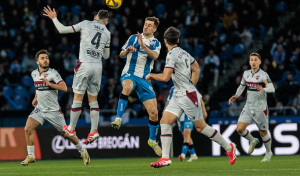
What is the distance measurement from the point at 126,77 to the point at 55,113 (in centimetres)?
211

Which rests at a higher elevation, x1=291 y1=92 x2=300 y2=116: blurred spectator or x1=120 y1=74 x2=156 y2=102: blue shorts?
x1=120 y1=74 x2=156 y2=102: blue shorts

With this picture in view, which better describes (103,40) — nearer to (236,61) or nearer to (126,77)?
(126,77)

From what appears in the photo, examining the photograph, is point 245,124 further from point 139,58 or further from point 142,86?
point 139,58

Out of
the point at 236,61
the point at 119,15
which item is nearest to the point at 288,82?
the point at 236,61

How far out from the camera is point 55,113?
14.5m

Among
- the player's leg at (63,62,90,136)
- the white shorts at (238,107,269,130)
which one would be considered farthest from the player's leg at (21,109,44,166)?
the white shorts at (238,107,269,130)

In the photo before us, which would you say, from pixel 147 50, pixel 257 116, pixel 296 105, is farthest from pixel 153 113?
pixel 296 105

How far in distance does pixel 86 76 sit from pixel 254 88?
4.74m

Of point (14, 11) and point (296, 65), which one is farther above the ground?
Answer: point (14, 11)

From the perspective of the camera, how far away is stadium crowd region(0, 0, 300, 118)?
23.2 metres

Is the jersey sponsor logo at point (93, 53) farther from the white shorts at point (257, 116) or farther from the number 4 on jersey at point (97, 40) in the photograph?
the white shorts at point (257, 116)

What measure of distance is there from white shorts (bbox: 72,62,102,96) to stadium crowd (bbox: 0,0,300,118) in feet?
30.4

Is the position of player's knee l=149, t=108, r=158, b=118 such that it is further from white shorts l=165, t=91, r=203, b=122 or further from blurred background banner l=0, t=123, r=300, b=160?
blurred background banner l=0, t=123, r=300, b=160

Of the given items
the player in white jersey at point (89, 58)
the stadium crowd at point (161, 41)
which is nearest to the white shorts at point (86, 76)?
the player in white jersey at point (89, 58)
